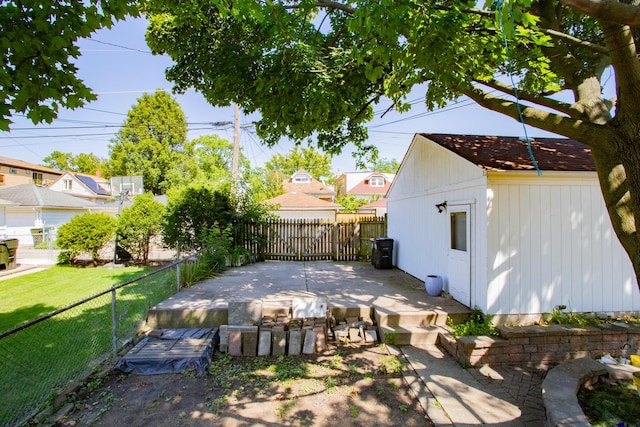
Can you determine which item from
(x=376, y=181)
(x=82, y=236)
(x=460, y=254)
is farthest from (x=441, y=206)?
(x=376, y=181)

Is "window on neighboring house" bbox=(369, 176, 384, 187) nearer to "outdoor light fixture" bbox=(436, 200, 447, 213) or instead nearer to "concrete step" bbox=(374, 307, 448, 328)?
"outdoor light fixture" bbox=(436, 200, 447, 213)

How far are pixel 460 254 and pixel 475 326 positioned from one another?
147 centimetres

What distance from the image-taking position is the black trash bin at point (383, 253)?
9867 millimetres

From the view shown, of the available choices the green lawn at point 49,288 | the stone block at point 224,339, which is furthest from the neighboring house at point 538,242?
the green lawn at point 49,288

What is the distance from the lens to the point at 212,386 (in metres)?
3.87

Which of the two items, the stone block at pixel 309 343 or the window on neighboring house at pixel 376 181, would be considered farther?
the window on neighboring house at pixel 376 181

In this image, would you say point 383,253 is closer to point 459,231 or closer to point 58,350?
point 459,231

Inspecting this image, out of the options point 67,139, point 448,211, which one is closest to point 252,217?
point 448,211

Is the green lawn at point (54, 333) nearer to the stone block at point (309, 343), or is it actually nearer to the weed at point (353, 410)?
the stone block at point (309, 343)

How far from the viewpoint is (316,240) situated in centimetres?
1206

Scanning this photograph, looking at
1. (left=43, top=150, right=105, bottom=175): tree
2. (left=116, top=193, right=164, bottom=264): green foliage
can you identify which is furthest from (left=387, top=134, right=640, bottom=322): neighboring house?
(left=43, top=150, right=105, bottom=175): tree

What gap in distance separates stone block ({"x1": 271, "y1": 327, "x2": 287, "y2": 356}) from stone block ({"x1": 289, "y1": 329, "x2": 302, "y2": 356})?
0.09 m

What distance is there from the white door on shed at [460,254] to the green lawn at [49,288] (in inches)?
320

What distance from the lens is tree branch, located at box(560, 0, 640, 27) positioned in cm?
223
